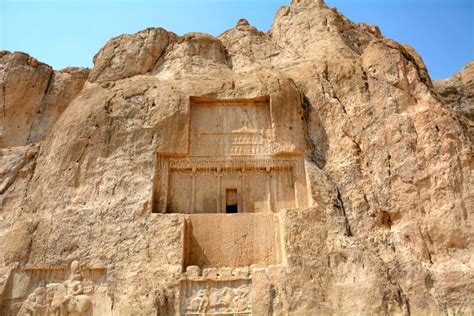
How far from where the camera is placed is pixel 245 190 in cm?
1423

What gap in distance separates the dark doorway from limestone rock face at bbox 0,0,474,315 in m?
0.07

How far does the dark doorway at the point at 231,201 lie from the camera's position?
46.8 feet

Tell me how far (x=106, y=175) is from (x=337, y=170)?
24.1 feet

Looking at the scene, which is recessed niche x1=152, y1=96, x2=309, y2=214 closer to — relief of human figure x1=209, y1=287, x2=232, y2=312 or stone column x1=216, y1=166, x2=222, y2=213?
stone column x1=216, y1=166, x2=222, y2=213

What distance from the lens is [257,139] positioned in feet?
48.3

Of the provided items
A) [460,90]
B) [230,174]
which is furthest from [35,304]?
[460,90]

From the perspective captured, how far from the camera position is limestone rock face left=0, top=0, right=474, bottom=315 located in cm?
1139

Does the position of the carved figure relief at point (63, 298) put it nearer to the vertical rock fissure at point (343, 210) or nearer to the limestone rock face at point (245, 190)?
the limestone rock face at point (245, 190)

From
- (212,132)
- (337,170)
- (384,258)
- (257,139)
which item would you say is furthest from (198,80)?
(384,258)

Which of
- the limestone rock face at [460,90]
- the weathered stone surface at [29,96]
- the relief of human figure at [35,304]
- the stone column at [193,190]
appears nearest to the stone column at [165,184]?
the stone column at [193,190]

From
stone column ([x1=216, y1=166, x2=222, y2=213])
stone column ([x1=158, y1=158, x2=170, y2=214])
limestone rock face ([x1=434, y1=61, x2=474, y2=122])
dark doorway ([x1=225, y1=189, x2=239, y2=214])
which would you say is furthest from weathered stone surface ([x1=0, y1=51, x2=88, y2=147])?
limestone rock face ([x1=434, y1=61, x2=474, y2=122])

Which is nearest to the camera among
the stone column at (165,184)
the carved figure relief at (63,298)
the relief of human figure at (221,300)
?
the relief of human figure at (221,300)

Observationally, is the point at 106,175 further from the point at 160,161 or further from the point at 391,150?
the point at 391,150

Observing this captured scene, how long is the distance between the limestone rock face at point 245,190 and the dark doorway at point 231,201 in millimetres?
68
